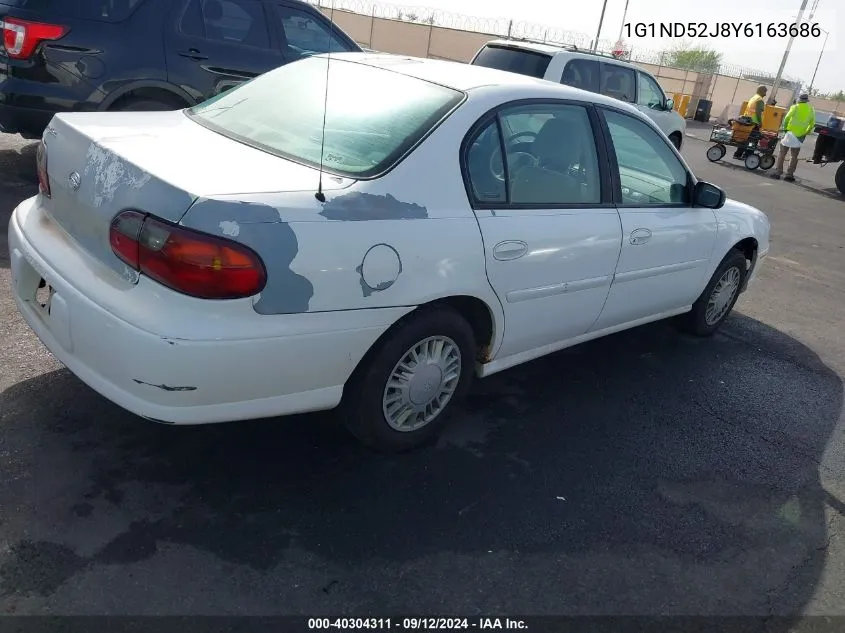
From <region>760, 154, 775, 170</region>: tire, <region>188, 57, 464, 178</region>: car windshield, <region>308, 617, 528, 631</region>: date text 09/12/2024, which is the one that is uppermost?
<region>188, 57, 464, 178</region>: car windshield

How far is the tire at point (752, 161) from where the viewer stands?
16203mm

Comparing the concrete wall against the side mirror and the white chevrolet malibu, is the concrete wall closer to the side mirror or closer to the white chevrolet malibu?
the side mirror

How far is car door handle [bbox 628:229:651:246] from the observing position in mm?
3930

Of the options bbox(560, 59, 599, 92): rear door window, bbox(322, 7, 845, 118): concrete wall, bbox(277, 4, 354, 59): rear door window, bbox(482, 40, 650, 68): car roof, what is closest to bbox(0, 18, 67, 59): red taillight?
bbox(277, 4, 354, 59): rear door window

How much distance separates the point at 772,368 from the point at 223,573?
4.03 m

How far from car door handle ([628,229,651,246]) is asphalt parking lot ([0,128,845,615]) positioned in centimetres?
91

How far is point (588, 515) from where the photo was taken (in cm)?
308

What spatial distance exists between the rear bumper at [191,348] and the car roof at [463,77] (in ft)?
4.01

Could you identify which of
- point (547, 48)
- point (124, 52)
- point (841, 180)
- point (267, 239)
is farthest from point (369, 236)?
point (841, 180)

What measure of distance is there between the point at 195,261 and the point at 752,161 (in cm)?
1650

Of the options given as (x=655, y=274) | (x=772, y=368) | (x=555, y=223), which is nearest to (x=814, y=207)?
(x=772, y=368)

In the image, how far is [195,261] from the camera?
7.85 ft

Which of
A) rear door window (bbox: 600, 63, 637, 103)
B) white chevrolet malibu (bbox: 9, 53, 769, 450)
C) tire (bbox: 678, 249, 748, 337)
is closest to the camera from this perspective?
white chevrolet malibu (bbox: 9, 53, 769, 450)

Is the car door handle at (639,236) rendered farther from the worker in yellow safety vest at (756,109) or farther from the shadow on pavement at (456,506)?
the worker in yellow safety vest at (756,109)
